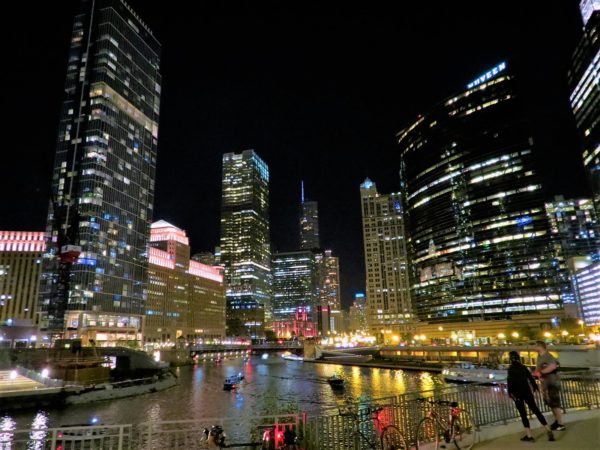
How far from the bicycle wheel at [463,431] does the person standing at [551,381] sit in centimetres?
234

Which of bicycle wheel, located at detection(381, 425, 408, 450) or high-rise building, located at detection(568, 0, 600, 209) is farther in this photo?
high-rise building, located at detection(568, 0, 600, 209)

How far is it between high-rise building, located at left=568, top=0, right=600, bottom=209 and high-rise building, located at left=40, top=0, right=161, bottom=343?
550 ft

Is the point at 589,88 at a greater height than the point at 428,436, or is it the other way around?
the point at 589,88

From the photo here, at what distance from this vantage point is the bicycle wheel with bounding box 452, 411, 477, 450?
11648 millimetres

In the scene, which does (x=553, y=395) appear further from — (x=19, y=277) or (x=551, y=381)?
(x=19, y=277)

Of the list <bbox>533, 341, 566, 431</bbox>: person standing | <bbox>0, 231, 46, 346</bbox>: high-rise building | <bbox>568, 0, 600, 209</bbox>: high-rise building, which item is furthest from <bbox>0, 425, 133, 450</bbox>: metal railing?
<bbox>568, 0, 600, 209</bbox>: high-rise building

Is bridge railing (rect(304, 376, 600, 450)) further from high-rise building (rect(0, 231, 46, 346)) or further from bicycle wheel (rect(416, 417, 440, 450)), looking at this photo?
high-rise building (rect(0, 231, 46, 346))

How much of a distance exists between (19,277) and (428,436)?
183m

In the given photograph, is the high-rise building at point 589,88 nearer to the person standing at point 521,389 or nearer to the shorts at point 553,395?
the shorts at point 553,395

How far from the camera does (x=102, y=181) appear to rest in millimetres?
148375

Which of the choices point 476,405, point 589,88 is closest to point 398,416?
point 476,405

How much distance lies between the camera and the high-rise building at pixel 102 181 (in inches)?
5497

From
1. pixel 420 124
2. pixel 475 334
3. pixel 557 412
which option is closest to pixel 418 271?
pixel 475 334

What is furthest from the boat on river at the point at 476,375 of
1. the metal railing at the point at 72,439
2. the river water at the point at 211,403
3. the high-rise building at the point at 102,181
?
the high-rise building at the point at 102,181
